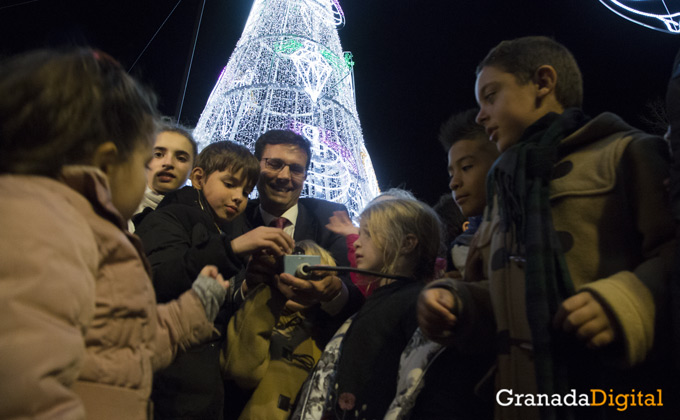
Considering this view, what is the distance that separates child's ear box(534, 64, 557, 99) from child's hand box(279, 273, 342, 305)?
0.87 meters

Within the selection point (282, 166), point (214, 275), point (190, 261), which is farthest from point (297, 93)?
point (214, 275)

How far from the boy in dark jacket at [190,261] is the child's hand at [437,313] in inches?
19.4

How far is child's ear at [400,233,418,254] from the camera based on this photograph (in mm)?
1721

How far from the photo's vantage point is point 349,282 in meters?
1.77

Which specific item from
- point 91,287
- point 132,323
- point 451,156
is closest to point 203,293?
point 132,323

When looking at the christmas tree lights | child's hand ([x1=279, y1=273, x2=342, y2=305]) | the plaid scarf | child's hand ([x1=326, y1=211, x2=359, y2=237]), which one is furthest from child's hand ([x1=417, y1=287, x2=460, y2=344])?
the christmas tree lights

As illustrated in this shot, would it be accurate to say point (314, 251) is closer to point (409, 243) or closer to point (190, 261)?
point (409, 243)

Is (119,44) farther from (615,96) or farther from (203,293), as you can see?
(615,96)

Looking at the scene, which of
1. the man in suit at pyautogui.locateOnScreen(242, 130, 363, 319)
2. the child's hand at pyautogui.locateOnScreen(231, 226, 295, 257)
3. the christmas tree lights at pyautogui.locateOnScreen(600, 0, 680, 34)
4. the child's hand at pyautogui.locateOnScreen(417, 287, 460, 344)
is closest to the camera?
the child's hand at pyautogui.locateOnScreen(417, 287, 460, 344)

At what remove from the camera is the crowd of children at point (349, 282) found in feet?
2.05

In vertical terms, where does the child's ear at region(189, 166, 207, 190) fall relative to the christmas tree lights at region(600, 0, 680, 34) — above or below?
below

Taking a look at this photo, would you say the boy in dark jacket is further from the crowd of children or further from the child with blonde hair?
the child with blonde hair

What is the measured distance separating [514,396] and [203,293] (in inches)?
28.6

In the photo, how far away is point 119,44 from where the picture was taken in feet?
13.8
